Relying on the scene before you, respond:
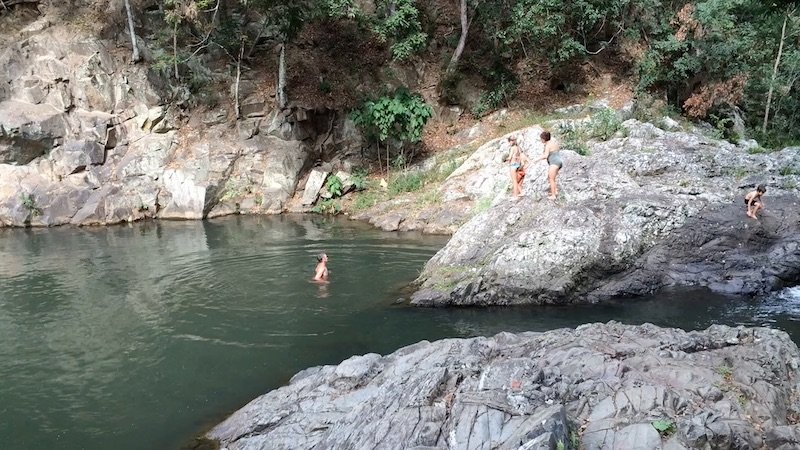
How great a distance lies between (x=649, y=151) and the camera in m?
16.9

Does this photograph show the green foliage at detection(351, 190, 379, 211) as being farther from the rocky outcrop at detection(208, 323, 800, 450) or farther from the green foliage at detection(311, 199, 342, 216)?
the rocky outcrop at detection(208, 323, 800, 450)

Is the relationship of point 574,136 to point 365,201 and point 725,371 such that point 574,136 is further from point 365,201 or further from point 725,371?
point 725,371

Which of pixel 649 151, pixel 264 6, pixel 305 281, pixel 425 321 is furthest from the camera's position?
pixel 264 6

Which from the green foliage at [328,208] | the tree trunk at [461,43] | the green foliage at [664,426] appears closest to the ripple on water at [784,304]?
the green foliage at [664,426]

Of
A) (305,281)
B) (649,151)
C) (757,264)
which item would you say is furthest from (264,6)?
(757,264)

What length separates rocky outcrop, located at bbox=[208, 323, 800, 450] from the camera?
595cm

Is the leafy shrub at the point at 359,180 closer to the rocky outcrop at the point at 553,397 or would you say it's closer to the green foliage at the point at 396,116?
the green foliage at the point at 396,116

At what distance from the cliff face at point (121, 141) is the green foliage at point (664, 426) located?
22398 mm

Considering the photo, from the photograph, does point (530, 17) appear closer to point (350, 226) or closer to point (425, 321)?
point (350, 226)

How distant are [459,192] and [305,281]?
10023 millimetres

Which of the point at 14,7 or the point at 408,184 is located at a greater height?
the point at 14,7

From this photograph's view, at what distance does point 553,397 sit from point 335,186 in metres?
21.4

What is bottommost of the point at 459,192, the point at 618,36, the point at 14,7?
the point at 459,192

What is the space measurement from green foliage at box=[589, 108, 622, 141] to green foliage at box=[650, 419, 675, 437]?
16181 mm
